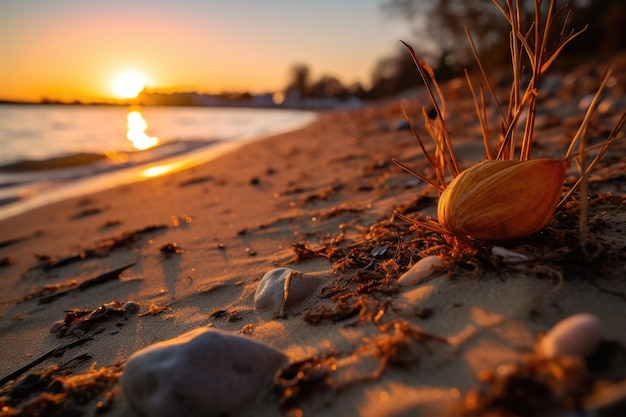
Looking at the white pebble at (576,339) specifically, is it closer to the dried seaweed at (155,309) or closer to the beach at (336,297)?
the beach at (336,297)

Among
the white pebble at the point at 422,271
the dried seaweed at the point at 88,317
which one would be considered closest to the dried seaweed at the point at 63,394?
the dried seaweed at the point at 88,317

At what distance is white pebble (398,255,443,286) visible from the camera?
4.76 feet

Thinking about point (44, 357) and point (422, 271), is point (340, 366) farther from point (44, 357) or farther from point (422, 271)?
point (44, 357)

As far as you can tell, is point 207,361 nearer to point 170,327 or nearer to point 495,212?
point 170,327

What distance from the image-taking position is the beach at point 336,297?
41.7 inches

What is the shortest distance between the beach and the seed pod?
10 cm

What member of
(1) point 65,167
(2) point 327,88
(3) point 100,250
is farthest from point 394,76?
(3) point 100,250

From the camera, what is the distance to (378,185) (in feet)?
10.9

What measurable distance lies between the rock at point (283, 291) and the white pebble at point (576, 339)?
0.88m

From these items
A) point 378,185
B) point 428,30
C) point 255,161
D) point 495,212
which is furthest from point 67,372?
point 428,30

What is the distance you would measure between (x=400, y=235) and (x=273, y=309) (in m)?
0.68

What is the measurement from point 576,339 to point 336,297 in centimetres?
79

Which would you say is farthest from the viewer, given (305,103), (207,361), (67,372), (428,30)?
(305,103)

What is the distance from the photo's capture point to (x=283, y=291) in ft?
5.39
